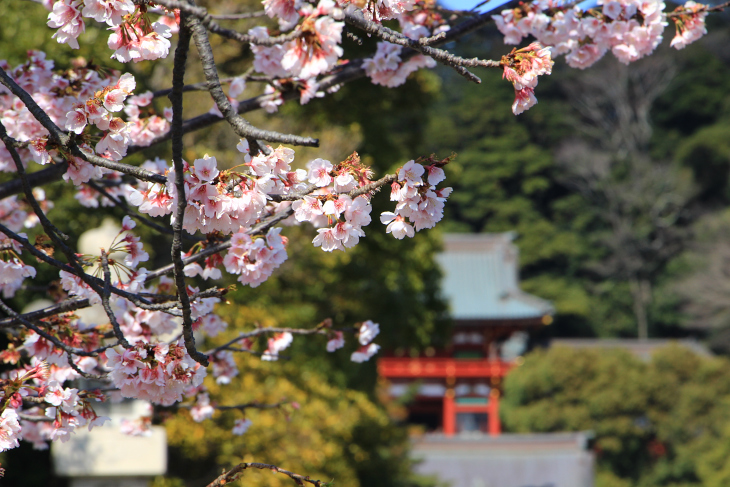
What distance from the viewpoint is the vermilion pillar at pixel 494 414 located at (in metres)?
21.2

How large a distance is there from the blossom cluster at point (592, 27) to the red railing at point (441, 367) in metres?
19.0

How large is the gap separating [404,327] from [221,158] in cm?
318

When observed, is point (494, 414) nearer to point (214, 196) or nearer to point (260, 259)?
point (260, 259)

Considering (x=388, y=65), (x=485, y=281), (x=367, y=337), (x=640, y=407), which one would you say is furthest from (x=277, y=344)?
(x=485, y=281)

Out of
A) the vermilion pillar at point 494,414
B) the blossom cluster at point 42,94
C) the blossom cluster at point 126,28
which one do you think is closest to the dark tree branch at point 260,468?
the blossom cluster at point 126,28

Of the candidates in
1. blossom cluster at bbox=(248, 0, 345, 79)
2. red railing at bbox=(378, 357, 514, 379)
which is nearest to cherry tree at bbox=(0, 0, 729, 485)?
blossom cluster at bbox=(248, 0, 345, 79)

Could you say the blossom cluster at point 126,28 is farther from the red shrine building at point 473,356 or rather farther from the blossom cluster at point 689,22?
the red shrine building at point 473,356

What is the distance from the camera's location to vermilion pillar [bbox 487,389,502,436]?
21156 millimetres

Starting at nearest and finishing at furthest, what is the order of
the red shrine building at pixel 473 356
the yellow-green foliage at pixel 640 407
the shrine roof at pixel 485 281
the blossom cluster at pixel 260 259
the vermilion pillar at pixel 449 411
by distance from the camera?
the blossom cluster at pixel 260 259 → the yellow-green foliage at pixel 640 407 → the red shrine building at pixel 473 356 → the shrine roof at pixel 485 281 → the vermilion pillar at pixel 449 411

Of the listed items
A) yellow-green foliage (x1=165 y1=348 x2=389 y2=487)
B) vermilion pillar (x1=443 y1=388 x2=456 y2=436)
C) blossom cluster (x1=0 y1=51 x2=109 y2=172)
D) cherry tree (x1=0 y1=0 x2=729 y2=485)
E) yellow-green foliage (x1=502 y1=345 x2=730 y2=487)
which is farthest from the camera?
vermilion pillar (x1=443 y1=388 x2=456 y2=436)

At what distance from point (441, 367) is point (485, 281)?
317cm

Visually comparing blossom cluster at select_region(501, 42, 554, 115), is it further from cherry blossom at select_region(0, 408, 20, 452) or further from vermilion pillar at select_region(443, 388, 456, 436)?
vermilion pillar at select_region(443, 388, 456, 436)

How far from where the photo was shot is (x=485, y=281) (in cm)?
2320

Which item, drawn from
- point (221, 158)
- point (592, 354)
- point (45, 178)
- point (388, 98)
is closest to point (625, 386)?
point (592, 354)
